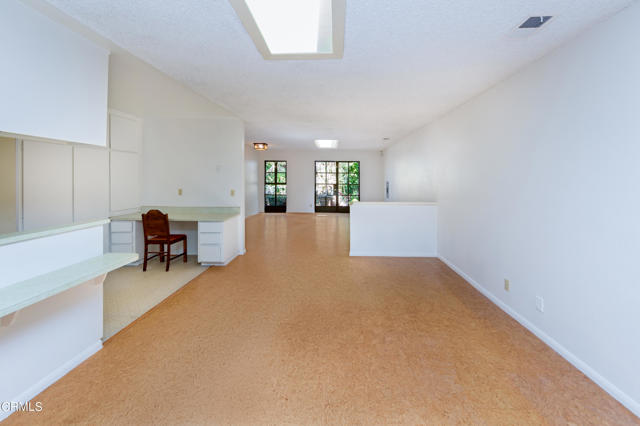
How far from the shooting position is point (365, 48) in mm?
2285

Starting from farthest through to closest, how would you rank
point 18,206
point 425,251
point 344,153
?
point 344,153, point 425,251, point 18,206

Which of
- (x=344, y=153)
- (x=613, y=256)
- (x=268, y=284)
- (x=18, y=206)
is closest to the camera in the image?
(x=613, y=256)

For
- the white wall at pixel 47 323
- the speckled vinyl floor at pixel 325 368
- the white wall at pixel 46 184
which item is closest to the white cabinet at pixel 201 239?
the white wall at pixel 46 184

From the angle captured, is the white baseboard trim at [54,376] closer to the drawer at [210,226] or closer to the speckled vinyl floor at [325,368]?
the speckled vinyl floor at [325,368]

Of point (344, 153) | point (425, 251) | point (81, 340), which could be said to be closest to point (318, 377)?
point (81, 340)

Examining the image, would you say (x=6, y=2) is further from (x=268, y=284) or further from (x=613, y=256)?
(x=613, y=256)

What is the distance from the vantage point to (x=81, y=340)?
2.03 meters

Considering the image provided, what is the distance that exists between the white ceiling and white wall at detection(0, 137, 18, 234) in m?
2.31

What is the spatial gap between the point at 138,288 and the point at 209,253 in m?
1.08

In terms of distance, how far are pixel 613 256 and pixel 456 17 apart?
1843 mm

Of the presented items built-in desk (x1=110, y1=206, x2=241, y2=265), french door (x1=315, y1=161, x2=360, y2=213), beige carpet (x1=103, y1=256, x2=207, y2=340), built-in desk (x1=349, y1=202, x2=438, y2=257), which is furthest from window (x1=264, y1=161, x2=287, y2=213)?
built-in desk (x1=110, y1=206, x2=241, y2=265)

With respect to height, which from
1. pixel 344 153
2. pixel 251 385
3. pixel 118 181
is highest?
pixel 344 153

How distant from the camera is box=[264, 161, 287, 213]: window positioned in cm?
1154

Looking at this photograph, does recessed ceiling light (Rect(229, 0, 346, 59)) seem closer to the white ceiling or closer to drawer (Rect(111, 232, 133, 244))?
the white ceiling
